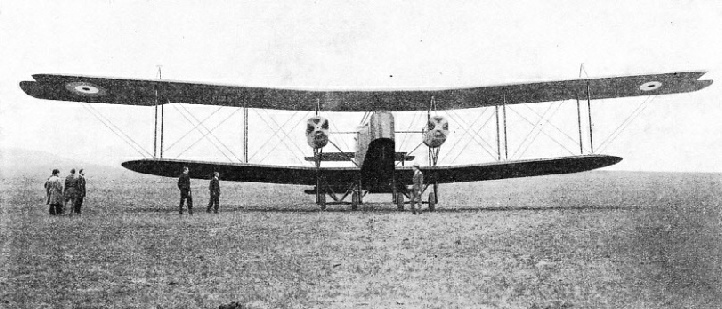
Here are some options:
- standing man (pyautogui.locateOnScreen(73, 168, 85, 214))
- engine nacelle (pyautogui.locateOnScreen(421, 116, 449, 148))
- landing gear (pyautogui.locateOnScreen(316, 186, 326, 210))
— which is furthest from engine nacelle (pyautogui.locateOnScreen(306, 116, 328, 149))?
standing man (pyautogui.locateOnScreen(73, 168, 85, 214))

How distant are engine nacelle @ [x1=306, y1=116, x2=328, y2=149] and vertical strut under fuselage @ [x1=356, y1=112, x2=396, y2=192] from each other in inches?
48.4

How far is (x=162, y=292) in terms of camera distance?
6.06 meters

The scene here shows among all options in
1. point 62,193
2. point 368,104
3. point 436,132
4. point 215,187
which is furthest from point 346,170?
point 62,193

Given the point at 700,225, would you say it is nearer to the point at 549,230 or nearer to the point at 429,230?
the point at 549,230

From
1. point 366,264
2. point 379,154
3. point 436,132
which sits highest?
point 436,132

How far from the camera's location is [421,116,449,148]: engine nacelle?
15500 millimetres

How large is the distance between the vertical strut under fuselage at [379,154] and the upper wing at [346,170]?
0.57 meters

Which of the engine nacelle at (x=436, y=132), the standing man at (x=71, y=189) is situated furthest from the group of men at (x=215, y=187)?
the standing man at (x=71, y=189)

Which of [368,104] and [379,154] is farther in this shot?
[368,104]

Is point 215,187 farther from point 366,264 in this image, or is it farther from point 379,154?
point 366,264

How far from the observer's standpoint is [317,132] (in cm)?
1531

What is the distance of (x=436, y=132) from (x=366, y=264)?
8.57m

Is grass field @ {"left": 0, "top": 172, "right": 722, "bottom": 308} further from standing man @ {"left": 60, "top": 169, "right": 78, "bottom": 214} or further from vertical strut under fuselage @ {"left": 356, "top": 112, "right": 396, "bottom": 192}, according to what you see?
vertical strut under fuselage @ {"left": 356, "top": 112, "right": 396, "bottom": 192}

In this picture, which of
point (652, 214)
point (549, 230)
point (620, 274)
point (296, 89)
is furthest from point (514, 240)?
point (296, 89)
